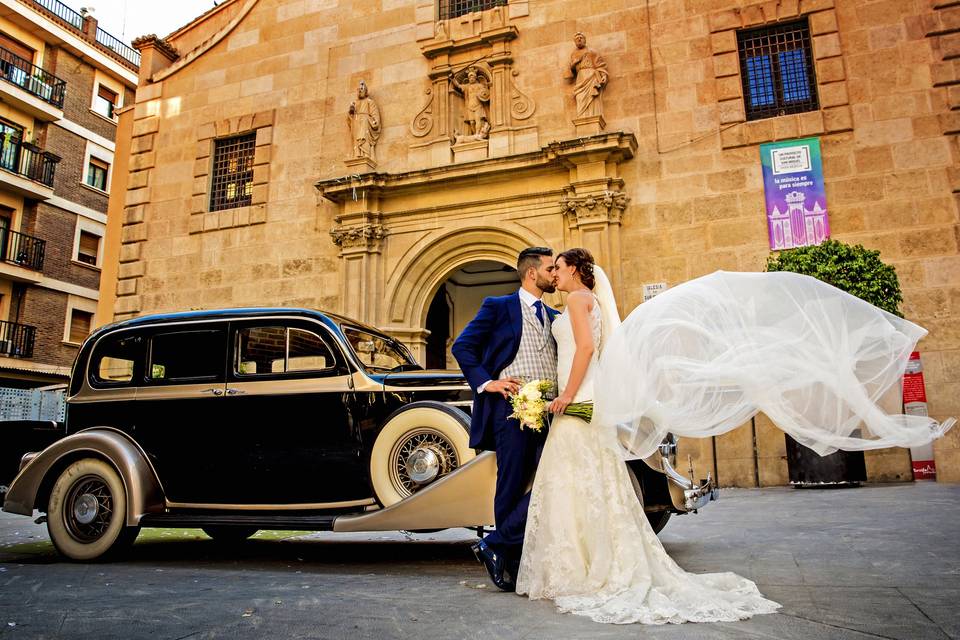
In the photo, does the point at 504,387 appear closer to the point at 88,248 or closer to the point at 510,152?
the point at 510,152

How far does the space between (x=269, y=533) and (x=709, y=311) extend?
226 inches

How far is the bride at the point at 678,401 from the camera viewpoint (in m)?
3.25

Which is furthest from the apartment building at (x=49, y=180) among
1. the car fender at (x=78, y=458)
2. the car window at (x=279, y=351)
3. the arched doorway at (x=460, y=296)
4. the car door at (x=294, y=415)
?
the car door at (x=294, y=415)

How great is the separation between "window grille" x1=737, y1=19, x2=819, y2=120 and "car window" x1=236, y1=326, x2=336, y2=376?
30.6 feet

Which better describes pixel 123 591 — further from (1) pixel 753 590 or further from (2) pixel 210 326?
(1) pixel 753 590

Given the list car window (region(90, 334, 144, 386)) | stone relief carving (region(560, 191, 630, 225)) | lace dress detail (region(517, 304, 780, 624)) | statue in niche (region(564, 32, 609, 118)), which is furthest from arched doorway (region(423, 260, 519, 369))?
lace dress detail (region(517, 304, 780, 624))

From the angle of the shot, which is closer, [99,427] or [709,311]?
[709,311]

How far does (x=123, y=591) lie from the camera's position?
12.4ft

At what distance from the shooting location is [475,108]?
42.0 feet

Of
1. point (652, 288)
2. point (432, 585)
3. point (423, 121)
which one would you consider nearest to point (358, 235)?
point (423, 121)

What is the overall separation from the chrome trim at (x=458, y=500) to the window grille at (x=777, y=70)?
9650mm

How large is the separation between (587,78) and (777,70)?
3258mm

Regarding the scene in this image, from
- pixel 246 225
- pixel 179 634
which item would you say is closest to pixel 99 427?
pixel 179 634

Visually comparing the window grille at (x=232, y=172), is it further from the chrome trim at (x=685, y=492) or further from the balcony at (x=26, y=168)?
the balcony at (x=26, y=168)
